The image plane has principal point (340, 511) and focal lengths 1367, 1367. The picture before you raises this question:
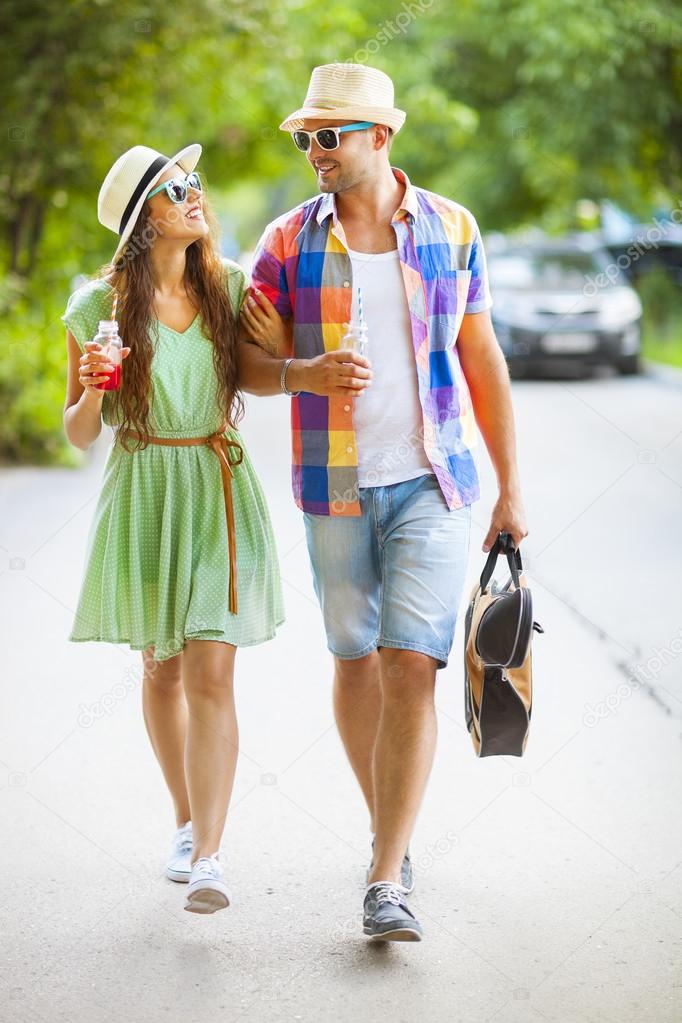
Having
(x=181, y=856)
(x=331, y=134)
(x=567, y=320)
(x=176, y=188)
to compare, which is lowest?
(x=181, y=856)

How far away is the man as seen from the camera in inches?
143

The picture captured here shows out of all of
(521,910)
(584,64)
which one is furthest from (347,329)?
(584,64)

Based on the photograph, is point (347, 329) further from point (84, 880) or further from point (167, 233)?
point (84, 880)

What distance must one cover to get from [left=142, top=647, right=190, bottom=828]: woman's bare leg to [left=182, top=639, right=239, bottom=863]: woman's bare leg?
229 millimetres

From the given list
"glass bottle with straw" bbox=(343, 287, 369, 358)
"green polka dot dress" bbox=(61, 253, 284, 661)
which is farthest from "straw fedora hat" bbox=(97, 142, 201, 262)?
"glass bottle with straw" bbox=(343, 287, 369, 358)

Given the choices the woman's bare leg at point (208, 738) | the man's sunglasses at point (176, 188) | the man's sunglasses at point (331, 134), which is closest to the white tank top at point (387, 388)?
the man's sunglasses at point (331, 134)

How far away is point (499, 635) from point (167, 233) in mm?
1415

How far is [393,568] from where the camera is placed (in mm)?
3701

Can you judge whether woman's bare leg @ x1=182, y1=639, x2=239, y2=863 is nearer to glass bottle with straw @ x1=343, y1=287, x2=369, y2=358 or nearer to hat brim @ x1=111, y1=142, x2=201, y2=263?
glass bottle with straw @ x1=343, y1=287, x2=369, y2=358

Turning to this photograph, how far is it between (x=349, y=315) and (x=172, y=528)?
761 millimetres

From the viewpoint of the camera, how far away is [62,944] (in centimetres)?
360

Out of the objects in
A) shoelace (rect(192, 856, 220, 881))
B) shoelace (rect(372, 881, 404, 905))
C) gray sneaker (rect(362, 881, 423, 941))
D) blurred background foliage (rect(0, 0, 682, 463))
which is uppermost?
blurred background foliage (rect(0, 0, 682, 463))

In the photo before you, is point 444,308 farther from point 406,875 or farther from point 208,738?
point 406,875

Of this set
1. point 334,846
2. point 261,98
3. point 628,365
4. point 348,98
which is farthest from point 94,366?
point 628,365
